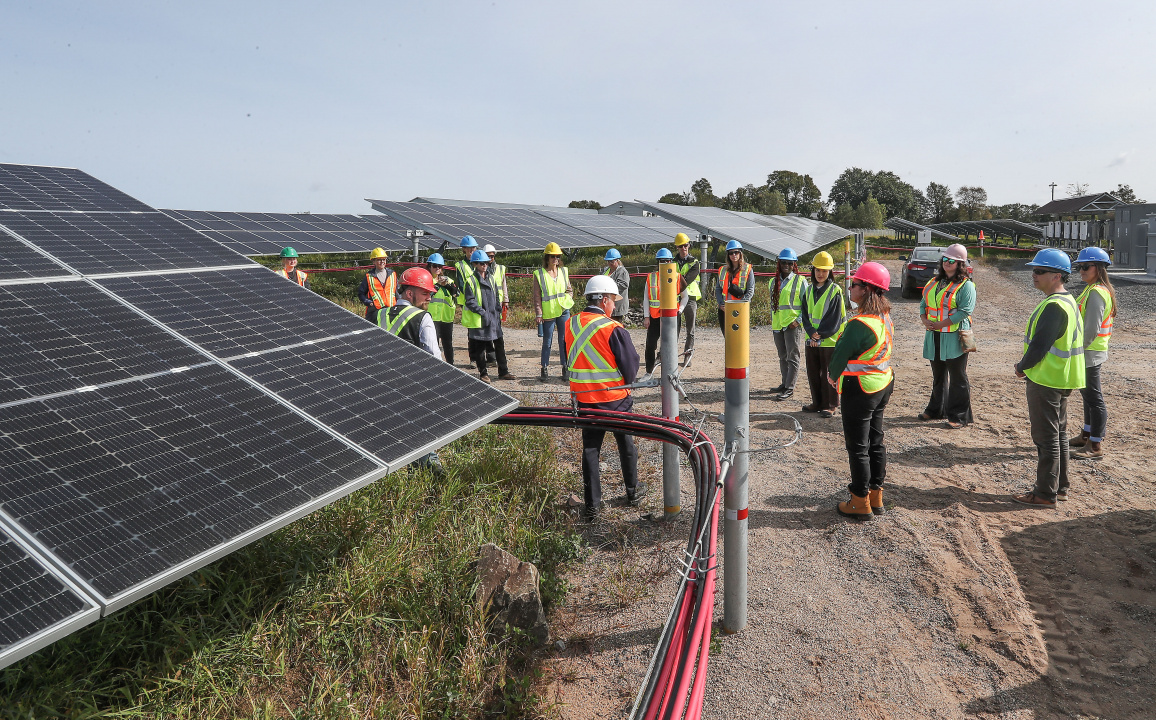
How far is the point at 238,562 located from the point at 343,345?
133cm

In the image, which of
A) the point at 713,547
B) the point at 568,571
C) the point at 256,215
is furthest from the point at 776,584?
→ the point at 256,215

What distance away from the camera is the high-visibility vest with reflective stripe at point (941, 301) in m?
7.18

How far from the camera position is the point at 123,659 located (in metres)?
3.09

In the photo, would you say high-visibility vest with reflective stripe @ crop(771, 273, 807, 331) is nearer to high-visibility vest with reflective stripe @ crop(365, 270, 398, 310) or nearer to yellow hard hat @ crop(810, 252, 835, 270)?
yellow hard hat @ crop(810, 252, 835, 270)

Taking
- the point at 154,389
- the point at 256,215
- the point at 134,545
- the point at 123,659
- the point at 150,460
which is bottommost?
the point at 123,659

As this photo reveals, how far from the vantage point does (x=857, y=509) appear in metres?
5.24

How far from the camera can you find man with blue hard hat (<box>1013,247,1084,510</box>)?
17.7 feet

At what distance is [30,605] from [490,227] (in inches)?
672

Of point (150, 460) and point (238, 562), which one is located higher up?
point (150, 460)

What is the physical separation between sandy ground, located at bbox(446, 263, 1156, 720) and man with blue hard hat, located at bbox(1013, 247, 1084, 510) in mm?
281

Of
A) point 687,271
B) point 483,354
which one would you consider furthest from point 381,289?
point 687,271

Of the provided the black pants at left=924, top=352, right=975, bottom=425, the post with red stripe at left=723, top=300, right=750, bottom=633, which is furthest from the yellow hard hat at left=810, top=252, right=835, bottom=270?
the post with red stripe at left=723, top=300, right=750, bottom=633

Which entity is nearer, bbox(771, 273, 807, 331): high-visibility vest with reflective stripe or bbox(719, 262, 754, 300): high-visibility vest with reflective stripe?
bbox(771, 273, 807, 331): high-visibility vest with reflective stripe

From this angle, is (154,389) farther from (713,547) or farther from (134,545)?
(713,547)
